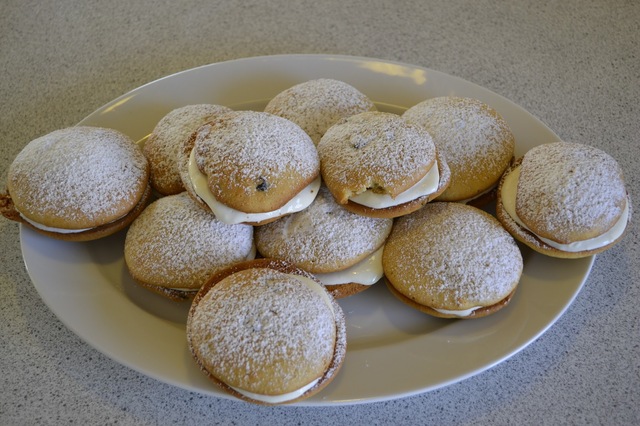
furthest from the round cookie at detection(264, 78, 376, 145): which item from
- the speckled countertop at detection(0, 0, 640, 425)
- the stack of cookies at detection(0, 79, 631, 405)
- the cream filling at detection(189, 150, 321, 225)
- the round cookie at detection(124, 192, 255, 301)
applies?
the speckled countertop at detection(0, 0, 640, 425)

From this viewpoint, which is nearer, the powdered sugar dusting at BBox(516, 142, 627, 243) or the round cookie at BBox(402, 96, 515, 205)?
the powdered sugar dusting at BBox(516, 142, 627, 243)

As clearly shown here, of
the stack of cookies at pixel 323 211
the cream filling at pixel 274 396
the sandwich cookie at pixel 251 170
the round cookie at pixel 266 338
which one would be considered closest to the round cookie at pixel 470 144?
the stack of cookies at pixel 323 211

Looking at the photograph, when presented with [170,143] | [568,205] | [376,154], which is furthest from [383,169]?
[170,143]

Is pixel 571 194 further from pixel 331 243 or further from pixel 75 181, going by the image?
pixel 75 181

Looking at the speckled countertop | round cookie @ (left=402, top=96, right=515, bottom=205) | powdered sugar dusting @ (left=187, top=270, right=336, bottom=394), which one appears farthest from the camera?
round cookie @ (left=402, top=96, right=515, bottom=205)

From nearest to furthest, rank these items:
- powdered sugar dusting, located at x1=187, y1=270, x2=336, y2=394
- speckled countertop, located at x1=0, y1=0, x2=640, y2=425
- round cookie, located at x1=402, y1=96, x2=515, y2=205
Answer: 1. powdered sugar dusting, located at x1=187, y1=270, x2=336, y2=394
2. speckled countertop, located at x1=0, y1=0, x2=640, y2=425
3. round cookie, located at x1=402, y1=96, x2=515, y2=205

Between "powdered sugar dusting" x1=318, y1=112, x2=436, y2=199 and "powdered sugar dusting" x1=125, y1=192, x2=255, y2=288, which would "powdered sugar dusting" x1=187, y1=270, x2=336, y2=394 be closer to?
"powdered sugar dusting" x1=125, y1=192, x2=255, y2=288

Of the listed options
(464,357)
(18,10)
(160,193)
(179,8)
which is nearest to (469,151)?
(464,357)

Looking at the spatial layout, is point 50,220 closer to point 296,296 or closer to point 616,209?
point 296,296
